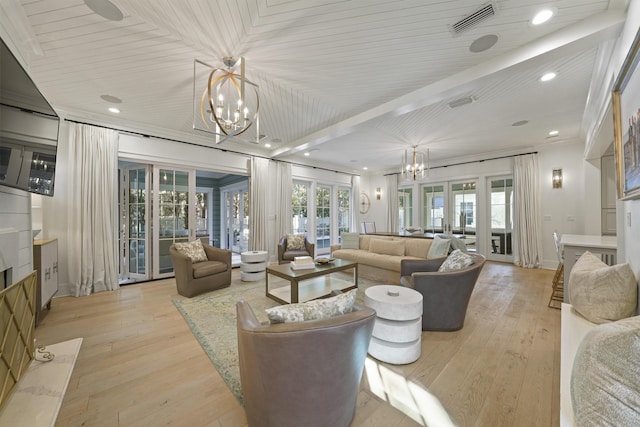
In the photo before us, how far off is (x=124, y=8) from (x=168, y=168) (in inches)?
122

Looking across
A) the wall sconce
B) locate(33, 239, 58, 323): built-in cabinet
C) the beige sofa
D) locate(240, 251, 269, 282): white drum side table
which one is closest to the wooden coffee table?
the beige sofa

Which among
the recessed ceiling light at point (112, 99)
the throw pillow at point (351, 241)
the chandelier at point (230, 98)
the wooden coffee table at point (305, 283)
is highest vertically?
the recessed ceiling light at point (112, 99)

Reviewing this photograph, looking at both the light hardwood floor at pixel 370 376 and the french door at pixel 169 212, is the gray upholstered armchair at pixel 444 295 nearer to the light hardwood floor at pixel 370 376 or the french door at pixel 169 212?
the light hardwood floor at pixel 370 376

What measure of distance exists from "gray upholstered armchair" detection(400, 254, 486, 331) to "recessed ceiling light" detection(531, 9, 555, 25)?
2182mm

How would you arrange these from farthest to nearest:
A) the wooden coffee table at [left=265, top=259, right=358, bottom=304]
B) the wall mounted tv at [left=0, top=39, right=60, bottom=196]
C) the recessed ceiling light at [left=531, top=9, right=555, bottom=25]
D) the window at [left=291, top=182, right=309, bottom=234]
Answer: the window at [left=291, top=182, right=309, bottom=234] < the wooden coffee table at [left=265, top=259, right=358, bottom=304] < the recessed ceiling light at [left=531, top=9, right=555, bottom=25] < the wall mounted tv at [left=0, top=39, right=60, bottom=196]

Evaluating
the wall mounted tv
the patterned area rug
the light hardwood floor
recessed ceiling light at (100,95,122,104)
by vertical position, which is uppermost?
recessed ceiling light at (100,95,122,104)

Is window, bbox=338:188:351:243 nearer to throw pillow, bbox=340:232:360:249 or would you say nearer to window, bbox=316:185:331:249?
window, bbox=316:185:331:249

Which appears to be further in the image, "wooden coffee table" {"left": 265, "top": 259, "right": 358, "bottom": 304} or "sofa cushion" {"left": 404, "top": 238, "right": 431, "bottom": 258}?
"sofa cushion" {"left": 404, "top": 238, "right": 431, "bottom": 258}

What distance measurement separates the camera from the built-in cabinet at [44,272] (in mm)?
2662

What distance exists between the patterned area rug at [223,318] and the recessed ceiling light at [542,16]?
3.20m

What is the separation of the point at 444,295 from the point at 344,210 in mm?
5699

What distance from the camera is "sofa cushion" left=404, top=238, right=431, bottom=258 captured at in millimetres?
4207

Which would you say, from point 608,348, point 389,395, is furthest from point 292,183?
point 608,348

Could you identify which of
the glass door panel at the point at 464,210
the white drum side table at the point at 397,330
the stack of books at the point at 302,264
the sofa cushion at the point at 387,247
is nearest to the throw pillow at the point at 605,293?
the white drum side table at the point at 397,330
